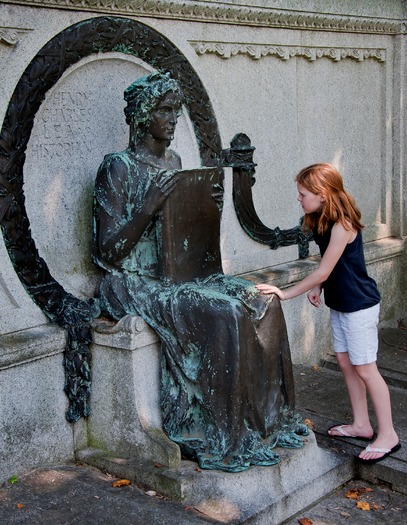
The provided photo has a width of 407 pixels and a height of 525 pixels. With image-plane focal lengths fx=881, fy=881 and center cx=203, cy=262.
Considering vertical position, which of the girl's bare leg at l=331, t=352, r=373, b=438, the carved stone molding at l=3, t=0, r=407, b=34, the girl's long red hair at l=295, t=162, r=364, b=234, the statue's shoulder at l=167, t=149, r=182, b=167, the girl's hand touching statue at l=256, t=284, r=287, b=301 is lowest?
the girl's bare leg at l=331, t=352, r=373, b=438

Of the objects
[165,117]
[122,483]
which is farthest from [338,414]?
[165,117]

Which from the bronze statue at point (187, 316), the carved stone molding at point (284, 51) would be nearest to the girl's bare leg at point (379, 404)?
the bronze statue at point (187, 316)

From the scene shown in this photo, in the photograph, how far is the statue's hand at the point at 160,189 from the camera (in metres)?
4.75

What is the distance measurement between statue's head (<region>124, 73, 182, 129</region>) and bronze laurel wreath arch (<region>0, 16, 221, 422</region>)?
0.80 feet

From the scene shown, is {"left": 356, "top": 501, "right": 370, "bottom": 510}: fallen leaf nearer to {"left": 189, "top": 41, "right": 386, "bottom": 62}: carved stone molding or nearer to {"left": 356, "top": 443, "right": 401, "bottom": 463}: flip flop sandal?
{"left": 356, "top": 443, "right": 401, "bottom": 463}: flip flop sandal

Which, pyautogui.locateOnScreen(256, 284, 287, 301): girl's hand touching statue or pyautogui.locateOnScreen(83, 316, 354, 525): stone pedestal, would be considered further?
pyautogui.locateOnScreen(256, 284, 287, 301): girl's hand touching statue

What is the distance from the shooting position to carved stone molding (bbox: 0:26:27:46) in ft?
15.2

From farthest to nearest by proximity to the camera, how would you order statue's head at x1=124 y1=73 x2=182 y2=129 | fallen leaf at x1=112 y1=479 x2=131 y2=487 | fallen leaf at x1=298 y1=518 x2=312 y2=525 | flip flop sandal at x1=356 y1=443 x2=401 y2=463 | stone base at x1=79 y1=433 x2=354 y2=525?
1. flip flop sandal at x1=356 y1=443 x2=401 y2=463
2. statue's head at x1=124 y1=73 x2=182 y2=129
3. fallen leaf at x1=112 y1=479 x2=131 y2=487
4. fallen leaf at x1=298 y1=518 x2=312 y2=525
5. stone base at x1=79 y1=433 x2=354 y2=525

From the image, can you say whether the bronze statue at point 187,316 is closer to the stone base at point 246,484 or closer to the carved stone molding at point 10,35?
the stone base at point 246,484

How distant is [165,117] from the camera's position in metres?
4.86

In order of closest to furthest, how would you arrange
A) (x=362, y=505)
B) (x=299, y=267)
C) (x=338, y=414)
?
(x=362, y=505)
(x=338, y=414)
(x=299, y=267)

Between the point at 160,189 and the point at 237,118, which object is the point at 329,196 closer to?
the point at 160,189

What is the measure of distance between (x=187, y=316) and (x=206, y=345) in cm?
19

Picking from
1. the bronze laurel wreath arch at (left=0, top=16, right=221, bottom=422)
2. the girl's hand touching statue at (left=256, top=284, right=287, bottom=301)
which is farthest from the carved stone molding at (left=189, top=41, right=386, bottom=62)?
the girl's hand touching statue at (left=256, top=284, right=287, bottom=301)
